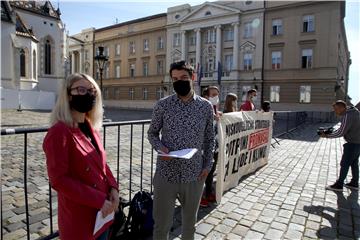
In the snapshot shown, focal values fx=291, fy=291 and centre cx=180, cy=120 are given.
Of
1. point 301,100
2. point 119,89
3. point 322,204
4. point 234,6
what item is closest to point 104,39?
point 119,89

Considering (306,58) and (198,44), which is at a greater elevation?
(198,44)

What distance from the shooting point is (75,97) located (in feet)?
6.99

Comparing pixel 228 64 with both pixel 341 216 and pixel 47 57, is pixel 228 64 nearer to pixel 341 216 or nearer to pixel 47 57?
pixel 47 57

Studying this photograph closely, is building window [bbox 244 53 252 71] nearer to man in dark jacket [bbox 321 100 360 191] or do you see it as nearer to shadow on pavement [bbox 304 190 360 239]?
man in dark jacket [bbox 321 100 360 191]

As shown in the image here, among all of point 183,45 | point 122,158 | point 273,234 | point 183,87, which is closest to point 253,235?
point 273,234

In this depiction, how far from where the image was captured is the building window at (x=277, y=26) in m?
36.0

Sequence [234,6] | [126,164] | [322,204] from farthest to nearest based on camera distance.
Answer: [234,6] → [126,164] → [322,204]

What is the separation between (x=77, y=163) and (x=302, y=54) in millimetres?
36792

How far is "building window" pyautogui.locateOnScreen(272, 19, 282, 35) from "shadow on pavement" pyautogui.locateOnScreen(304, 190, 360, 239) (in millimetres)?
33846

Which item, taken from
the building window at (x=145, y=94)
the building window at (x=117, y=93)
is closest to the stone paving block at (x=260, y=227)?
the building window at (x=145, y=94)

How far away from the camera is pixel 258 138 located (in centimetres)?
740

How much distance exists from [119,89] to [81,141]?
54.0 metres

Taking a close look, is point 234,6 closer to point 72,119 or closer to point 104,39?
point 104,39

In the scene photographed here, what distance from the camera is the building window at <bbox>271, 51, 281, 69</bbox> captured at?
36250mm
